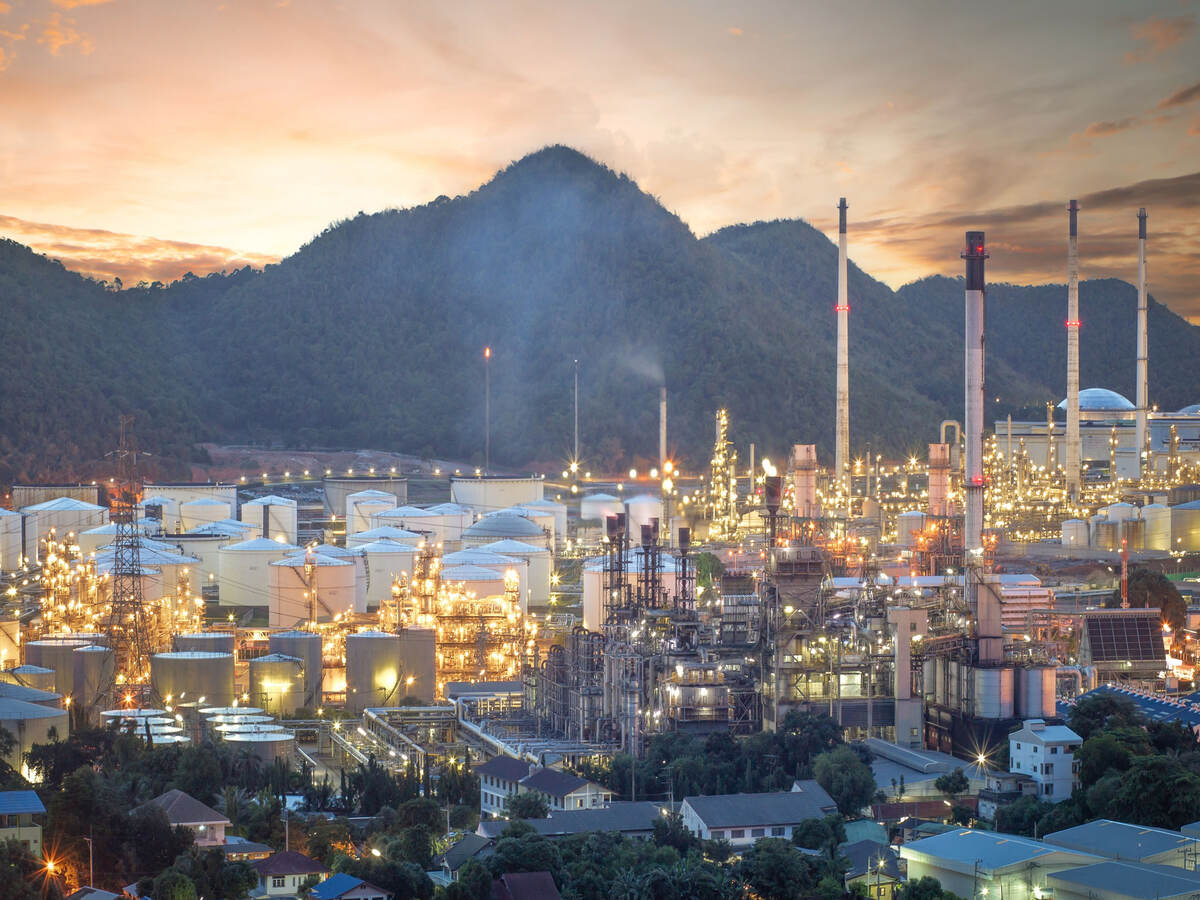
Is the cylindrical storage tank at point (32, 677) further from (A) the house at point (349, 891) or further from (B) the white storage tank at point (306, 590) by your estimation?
(A) the house at point (349, 891)

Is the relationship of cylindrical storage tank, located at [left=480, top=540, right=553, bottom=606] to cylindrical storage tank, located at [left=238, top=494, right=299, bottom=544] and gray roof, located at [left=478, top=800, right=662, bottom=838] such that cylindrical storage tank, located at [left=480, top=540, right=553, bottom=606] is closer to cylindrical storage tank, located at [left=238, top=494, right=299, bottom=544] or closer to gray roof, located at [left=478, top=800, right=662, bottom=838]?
cylindrical storage tank, located at [left=238, top=494, right=299, bottom=544]

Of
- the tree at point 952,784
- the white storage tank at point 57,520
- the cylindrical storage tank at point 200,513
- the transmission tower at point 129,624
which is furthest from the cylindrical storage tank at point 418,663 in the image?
the cylindrical storage tank at point 200,513

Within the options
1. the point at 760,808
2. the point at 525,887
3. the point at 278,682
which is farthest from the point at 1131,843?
the point at 278,682

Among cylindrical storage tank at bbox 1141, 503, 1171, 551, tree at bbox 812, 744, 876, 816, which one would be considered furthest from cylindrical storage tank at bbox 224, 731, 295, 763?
cylindrical storage tank at bbox 1141, 503, 1171, 551

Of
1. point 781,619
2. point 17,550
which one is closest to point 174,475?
A: point 17,550

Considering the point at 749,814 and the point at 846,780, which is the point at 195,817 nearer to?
the point at 749,814

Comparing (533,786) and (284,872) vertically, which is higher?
(533,786)
